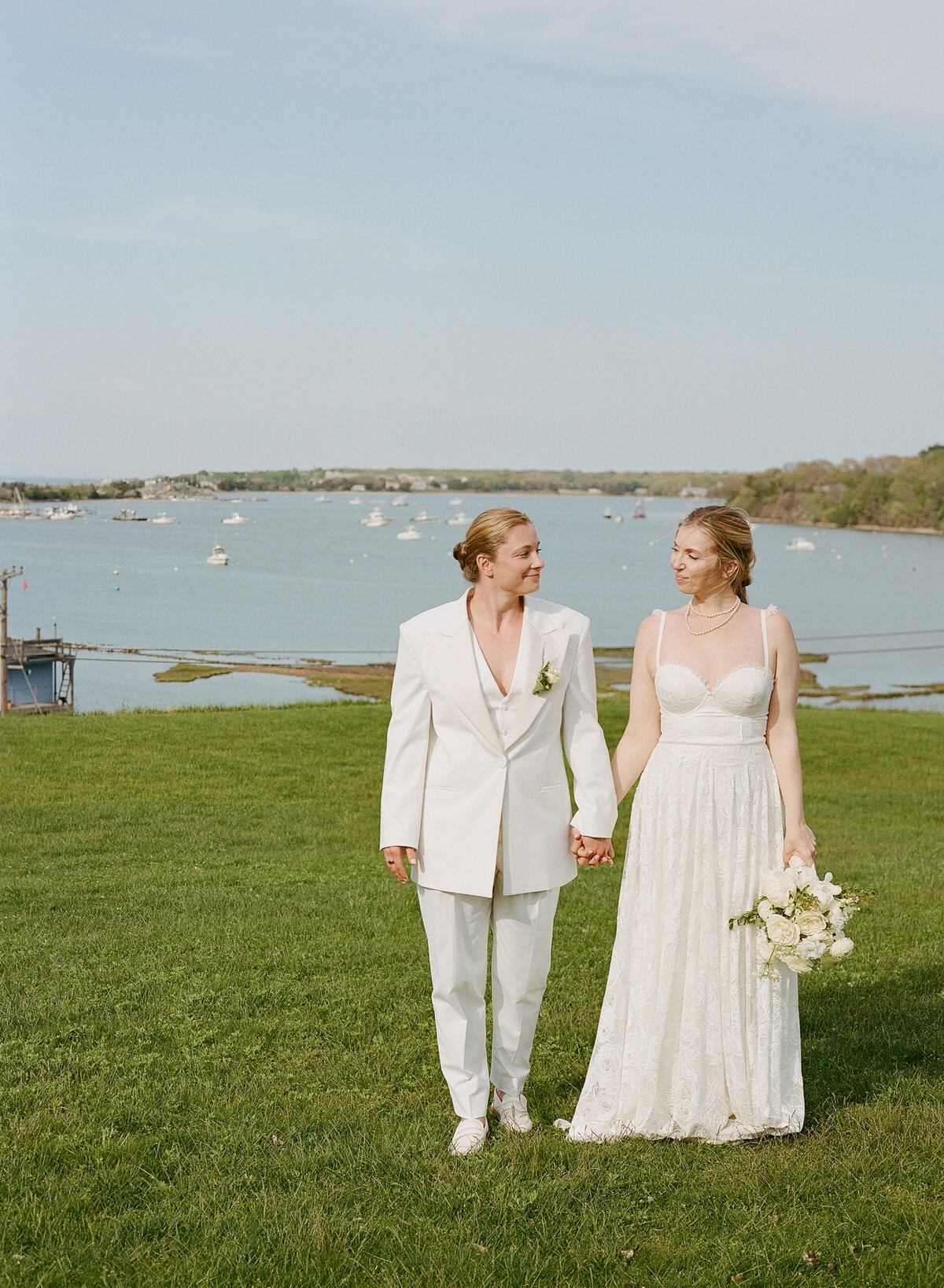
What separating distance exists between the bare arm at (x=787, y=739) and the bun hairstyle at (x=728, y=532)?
0.75 ft

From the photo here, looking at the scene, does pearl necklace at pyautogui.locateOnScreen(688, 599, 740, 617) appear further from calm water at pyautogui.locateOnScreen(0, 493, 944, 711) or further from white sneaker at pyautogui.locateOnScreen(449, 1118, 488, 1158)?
calm water at pyautogui.locateOnScreen(0, 493, 944, 711)

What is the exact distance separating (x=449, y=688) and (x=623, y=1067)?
1693mm

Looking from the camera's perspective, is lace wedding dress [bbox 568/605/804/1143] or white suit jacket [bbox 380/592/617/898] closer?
white suit jacket [bbox 380/592/617/898]

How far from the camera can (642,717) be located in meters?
4.93

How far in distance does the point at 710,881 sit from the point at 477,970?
0.98 m

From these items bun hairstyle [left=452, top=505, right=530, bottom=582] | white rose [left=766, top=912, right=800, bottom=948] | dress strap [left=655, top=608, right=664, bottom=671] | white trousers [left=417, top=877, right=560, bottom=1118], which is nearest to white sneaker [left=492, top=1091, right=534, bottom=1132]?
white trousers [left=417, top=877, right=560, bottom=1118]

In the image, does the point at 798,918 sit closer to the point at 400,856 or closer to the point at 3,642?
the point at 400,856

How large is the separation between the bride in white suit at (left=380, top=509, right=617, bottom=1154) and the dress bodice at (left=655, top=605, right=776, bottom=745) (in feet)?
1.15

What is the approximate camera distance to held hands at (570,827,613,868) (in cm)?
461

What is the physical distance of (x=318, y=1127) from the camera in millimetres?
4734

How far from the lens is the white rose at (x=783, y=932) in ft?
14.5

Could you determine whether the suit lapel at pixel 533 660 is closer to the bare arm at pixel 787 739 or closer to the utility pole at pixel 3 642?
the bare arm at pixel 787 739

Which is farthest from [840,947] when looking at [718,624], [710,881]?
[718,624]

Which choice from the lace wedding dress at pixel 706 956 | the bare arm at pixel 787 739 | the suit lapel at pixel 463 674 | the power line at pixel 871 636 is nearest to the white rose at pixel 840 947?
the lace wedding dress at pixel 706 956
